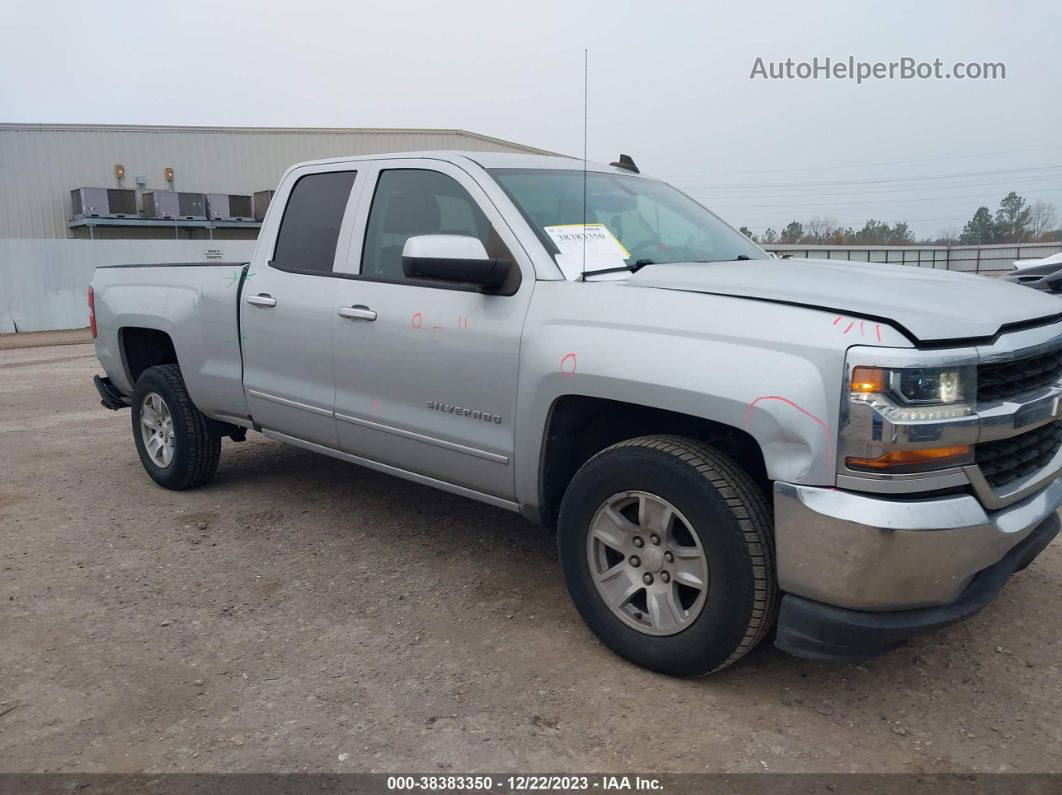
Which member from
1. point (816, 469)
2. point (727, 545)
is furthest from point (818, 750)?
point (816, 469)

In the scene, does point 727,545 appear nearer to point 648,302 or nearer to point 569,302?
point 648,302

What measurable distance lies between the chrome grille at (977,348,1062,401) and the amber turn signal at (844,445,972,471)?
9.4 inches

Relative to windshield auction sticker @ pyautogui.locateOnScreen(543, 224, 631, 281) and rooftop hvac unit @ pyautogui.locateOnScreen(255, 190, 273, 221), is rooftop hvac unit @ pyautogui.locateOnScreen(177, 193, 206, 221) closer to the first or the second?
rooftop hvac unit @ pyautogui.locateOnScreen(255, 190, 273, 221)

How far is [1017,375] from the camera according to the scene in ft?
8.98

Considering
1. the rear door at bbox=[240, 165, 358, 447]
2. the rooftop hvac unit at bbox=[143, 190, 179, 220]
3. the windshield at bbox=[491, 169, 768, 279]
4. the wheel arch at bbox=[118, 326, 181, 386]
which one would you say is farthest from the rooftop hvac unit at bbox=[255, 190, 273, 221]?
the windshield at bbox=[491, 169, 768, 279]

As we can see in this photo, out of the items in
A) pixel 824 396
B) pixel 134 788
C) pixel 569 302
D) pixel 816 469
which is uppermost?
pixel 569 302

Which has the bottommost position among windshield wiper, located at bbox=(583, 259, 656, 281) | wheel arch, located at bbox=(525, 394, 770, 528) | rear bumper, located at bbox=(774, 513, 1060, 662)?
rear bumper, located at bbox=(774, 513, 1060, 662)

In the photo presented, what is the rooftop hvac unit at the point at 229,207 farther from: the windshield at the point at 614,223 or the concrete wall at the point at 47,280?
the windshield at the point at 614,223

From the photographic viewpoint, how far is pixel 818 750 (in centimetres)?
264

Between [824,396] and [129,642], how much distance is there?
280 centimetres

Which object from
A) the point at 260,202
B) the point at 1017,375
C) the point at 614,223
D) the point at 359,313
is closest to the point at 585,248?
the point at 614,223

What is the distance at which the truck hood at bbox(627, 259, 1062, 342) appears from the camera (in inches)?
101

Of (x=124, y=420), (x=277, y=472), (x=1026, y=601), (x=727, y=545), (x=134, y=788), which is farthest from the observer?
(x=124, y=420)

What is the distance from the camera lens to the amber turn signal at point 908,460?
248 centimetres
